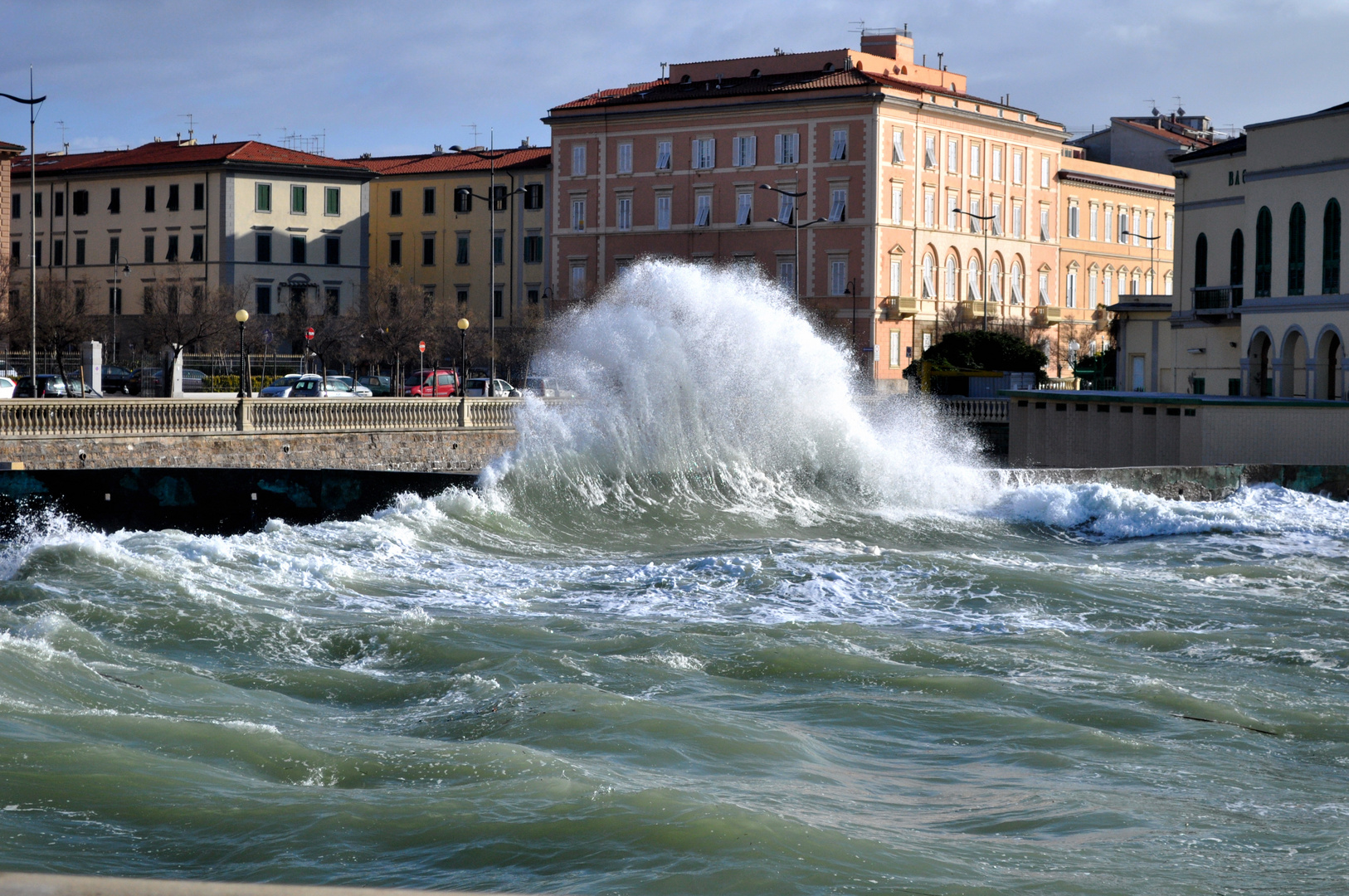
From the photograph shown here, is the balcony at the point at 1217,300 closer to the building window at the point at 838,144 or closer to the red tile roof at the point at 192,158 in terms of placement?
the building window at the point at 838,144

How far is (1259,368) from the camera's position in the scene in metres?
47.9

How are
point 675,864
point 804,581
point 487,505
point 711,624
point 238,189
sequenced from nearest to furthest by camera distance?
A: point 675,864
point 711,624
point 804,581
point 487,505
point 238,189

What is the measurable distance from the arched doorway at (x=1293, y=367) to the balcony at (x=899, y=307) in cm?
2850

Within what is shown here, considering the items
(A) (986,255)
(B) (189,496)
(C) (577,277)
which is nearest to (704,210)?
(C) (577,277)

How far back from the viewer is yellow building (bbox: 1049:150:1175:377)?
8531cm

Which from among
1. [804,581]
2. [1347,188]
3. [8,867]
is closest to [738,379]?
[804,581]

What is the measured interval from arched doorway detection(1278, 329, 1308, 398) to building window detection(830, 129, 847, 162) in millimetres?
31115

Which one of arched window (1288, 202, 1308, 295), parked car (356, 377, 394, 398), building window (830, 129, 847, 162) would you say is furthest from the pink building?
arched window (1288, 202, 1308, 295)

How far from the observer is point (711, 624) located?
1517cm

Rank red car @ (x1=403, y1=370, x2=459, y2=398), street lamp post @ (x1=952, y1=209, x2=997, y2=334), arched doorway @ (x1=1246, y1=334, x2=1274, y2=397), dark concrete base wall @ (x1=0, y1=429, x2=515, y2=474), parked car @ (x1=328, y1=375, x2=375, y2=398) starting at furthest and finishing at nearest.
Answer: street lamp post @ (x1=952, y1=209, x2=997, y2=334) < red car @ (x1=403, y1=370, x2=459, y2=398) < parked car @ (x1=328, y1=375, x2=375, y2=398) < arched doorway @ (x1=1246, y1=334, x2=1274, y2=397) < dark concrete base wall @ (x1=0, y1=429, x2=515, y2=474)

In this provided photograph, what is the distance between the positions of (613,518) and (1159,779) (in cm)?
1517

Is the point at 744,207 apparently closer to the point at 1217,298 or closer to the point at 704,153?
the point at 704,153

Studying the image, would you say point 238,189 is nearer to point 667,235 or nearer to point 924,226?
point 667,235

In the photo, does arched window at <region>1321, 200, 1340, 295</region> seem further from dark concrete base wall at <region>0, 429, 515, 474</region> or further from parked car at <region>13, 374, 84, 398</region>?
parked car at <region>13, 374, 84, 398</region>
